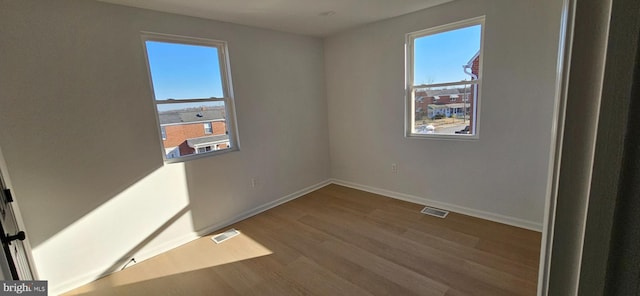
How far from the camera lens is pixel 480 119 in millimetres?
2943

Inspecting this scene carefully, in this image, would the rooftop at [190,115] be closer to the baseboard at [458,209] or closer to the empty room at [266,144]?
the empty room at [266,144]

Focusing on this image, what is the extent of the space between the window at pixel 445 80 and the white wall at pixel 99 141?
1975mm

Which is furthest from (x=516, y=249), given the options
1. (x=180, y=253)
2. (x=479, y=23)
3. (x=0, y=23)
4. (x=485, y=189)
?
(x=0, y=23)

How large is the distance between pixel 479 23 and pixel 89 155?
399 cm

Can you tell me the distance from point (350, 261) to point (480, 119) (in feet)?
6.84

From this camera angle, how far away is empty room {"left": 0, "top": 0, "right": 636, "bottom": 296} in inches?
83.9

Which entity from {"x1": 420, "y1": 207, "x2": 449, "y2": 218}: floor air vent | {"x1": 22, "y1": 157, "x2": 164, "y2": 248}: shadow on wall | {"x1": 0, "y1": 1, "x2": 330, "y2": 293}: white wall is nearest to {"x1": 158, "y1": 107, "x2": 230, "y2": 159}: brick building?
{"x1": 0, "y1": 1, "x2": 330, "y2": 293}: white wall

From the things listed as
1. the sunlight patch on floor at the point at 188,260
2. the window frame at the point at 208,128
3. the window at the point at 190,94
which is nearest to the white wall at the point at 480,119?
the window at the point at 190,94

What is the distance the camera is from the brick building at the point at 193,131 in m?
2.82

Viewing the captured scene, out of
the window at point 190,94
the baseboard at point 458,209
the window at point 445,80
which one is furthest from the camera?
the window at point 445,80

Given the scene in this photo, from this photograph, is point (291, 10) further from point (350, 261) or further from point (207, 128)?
point (350, 261)

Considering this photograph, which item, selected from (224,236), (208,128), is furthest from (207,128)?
(224,236)

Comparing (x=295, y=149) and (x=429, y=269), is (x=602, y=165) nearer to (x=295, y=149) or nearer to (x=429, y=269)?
(x=429, y=269)

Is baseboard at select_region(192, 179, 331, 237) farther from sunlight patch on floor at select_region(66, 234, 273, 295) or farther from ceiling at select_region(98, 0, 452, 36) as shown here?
ceiling at select_region(98, 0, 452, 36)
